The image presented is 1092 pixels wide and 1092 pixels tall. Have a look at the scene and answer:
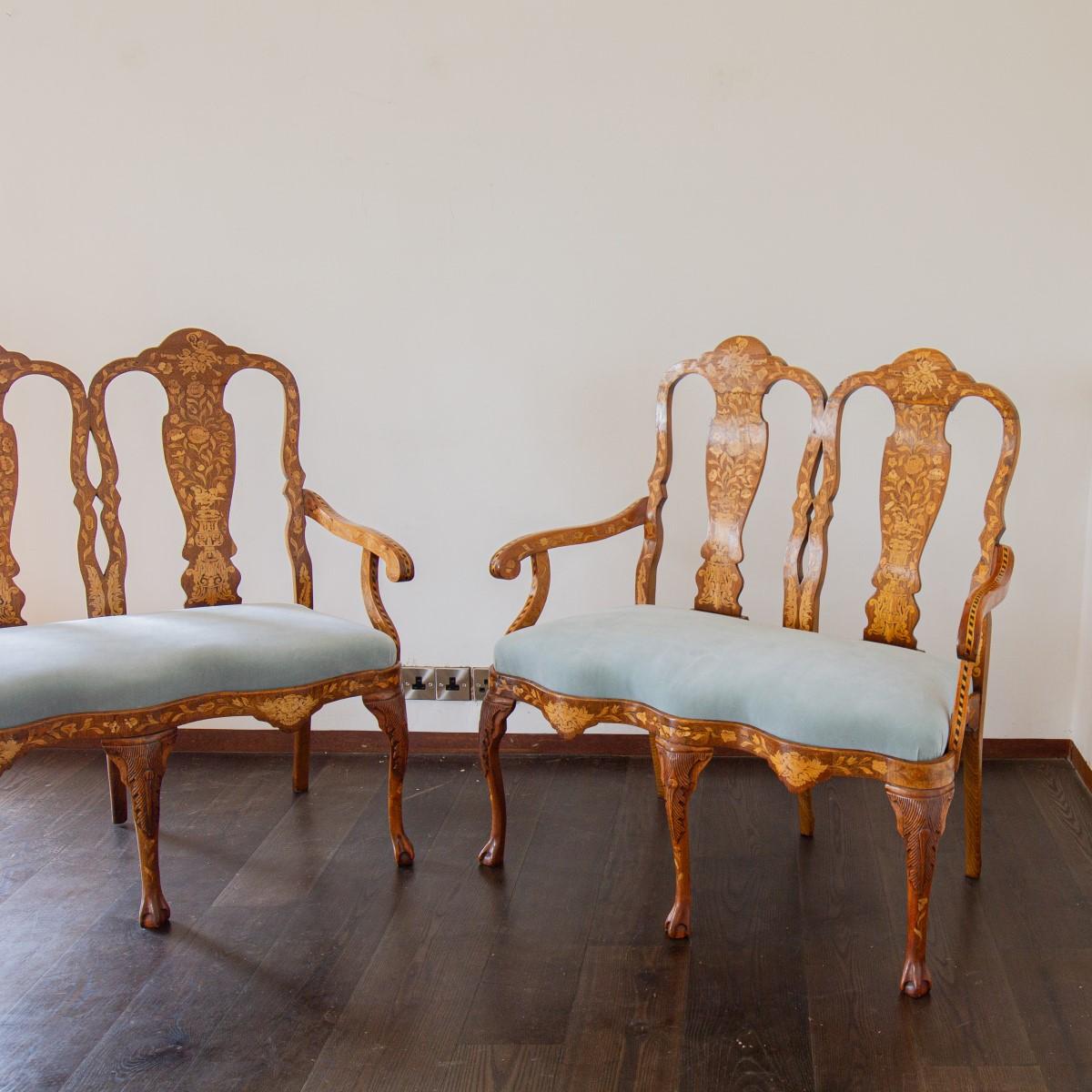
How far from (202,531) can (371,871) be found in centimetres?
88

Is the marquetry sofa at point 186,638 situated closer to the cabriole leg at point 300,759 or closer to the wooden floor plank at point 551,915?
the cabriole leg at point 300,759

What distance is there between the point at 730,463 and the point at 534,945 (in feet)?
3.75

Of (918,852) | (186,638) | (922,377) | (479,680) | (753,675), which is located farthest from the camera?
(479,680)

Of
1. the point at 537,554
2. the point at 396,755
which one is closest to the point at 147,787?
the point at 396,755

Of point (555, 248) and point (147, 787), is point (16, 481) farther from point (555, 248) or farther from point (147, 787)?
point (555, 248)

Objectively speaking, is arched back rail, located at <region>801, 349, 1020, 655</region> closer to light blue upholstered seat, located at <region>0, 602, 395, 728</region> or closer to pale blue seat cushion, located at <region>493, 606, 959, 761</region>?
pale blue seat cushion, located at <region>493, 606, 959, 761</region>

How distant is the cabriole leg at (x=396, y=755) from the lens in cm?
267

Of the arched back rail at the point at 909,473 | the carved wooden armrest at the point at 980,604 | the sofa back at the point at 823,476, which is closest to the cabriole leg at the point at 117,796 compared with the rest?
the sofa back at the point at 823,476

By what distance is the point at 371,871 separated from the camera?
2.71m

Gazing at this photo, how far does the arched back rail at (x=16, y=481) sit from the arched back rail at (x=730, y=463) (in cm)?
125

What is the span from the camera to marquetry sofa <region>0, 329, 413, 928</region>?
7.66 feet

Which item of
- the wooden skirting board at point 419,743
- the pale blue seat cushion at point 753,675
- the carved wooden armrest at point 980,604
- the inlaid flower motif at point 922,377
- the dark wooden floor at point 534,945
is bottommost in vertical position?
the dark wooden floor at point 534,945

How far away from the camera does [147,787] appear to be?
2408 millimetres

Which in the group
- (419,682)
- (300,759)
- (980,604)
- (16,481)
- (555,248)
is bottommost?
(300,759)
